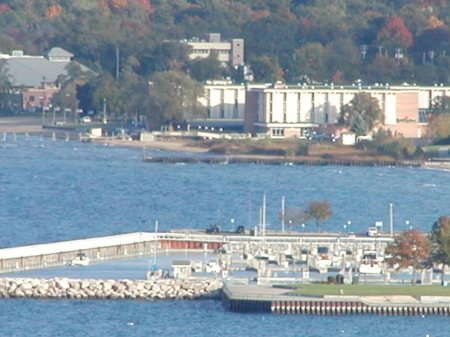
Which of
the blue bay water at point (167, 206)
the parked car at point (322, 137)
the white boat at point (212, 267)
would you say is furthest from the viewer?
the parked car at point (322, 137)

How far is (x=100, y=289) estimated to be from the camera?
37.8 metres

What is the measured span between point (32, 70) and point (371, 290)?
66.9 metres

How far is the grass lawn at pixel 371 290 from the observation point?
122ft

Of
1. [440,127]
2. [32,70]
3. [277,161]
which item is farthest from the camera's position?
[32,70]

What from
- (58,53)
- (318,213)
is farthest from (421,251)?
(58,53)

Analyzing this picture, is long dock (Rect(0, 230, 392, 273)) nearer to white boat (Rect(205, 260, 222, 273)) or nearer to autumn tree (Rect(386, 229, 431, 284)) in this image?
white boat (Rect(205, 260, 222, 273))

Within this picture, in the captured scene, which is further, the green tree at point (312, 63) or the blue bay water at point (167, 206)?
the green tree at point (312, 63)

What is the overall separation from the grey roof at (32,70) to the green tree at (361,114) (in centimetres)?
2277

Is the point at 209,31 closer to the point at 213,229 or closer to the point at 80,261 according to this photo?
the point at 213,229

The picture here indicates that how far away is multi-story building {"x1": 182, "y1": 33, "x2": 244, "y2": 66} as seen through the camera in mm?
106688

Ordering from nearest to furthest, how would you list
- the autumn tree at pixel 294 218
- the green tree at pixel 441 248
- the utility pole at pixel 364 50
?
the green tree at pixel 441 248 < the autumn tree at pixel 294 218 < the utility pole at pixel 364 50

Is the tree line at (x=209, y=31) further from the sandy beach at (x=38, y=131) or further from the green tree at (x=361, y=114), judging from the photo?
the green tree at (x=361, y=114)

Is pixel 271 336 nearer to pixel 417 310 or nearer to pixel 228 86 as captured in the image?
pixel 417 310

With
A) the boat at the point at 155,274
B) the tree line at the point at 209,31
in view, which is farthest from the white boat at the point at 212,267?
the tree line at the point at 209,31
